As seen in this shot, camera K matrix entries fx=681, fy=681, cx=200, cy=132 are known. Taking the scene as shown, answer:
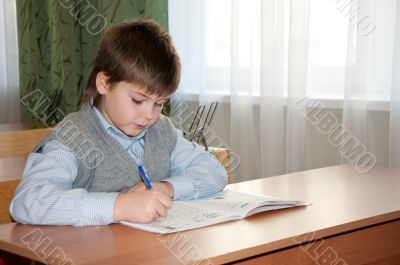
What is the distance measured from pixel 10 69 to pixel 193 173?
3594mm

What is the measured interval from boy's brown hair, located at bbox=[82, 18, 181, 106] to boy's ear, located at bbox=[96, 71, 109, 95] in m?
0.01

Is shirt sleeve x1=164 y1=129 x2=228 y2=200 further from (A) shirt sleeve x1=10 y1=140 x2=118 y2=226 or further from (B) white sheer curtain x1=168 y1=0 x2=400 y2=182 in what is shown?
(B) white sheer curtain x1=168 y1=0 x2=400 y2=182

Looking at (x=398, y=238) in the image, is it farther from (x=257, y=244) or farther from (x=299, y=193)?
(x=257, y=244)

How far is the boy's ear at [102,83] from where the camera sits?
164cm

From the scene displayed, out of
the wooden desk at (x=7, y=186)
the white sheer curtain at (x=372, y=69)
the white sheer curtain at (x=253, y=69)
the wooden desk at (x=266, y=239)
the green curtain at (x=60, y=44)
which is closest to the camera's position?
the wooden desk at (x=266, y=239)

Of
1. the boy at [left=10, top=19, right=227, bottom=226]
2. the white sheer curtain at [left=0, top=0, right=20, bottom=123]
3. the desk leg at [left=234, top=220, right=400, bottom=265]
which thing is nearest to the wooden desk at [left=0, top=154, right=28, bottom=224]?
the boy at [left=10, top=19, right=227, bottom=226]

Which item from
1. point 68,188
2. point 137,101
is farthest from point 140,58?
point 68,188

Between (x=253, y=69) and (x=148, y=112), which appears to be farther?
(x=253, y=69)

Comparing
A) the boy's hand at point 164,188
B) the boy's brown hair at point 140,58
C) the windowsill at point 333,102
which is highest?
the boy's brown hair at point 140,58

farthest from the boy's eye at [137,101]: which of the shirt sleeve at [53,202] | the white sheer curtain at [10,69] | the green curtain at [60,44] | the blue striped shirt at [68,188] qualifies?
the white sheer curtain at [10,69]

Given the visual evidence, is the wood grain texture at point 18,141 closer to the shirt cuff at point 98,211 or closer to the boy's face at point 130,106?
the boy's face at point 130,106

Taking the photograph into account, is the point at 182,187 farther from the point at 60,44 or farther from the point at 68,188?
the point at 60,44

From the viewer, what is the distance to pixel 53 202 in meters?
1.36

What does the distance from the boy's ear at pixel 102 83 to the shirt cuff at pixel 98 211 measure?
365mm
